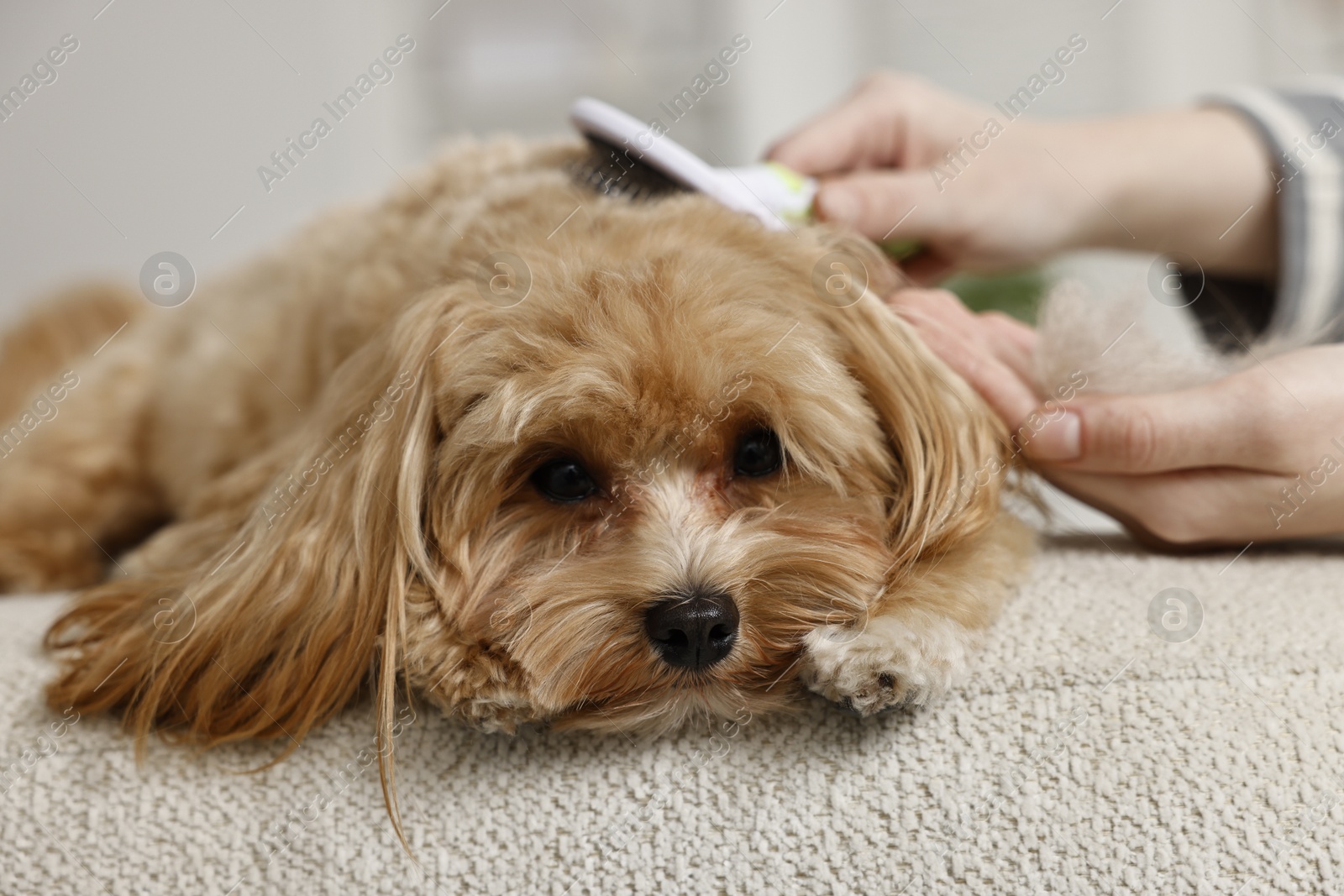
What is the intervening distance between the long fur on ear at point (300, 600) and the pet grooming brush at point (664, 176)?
0.50 metres

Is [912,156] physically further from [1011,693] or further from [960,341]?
[1011,693]

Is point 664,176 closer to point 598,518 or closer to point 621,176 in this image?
point 621,176

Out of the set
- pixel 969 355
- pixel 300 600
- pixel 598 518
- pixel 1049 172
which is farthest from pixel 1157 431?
pixel 300 600

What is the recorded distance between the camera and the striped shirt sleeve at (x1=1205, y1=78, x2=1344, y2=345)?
2.14 meters

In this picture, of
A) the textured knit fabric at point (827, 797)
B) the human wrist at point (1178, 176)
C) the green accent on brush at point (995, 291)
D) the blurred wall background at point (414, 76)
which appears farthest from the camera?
the blurred wall background at point (414, 76)

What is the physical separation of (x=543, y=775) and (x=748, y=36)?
5145 millimetres

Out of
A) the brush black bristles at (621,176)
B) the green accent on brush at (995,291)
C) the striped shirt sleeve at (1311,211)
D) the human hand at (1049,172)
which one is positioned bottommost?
the green accent on brush at (995,291)

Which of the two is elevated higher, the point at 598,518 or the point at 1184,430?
the point at 598,518

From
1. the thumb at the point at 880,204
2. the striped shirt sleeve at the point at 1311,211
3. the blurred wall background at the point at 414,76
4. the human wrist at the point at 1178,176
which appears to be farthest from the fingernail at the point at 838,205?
the blurred wall background at the point at 414,76

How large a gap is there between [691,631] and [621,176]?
0.94 metres

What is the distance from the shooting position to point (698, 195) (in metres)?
1.69

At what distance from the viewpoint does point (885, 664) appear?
114 centimetres

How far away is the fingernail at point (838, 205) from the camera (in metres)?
1.86

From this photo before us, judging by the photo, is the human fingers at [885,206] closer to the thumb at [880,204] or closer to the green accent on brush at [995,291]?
the thumb at [880,204]
